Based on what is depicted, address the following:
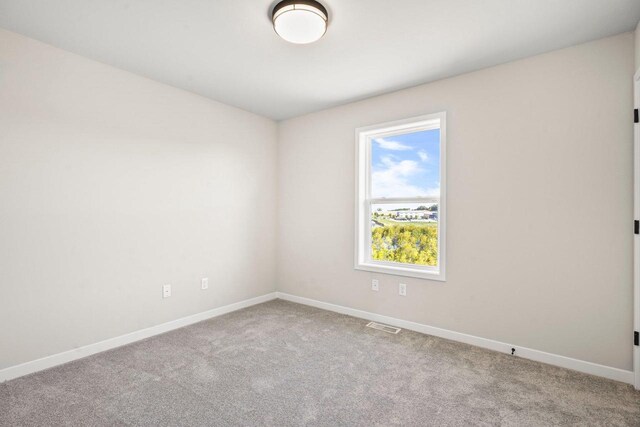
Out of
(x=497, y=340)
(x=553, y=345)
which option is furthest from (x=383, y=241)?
(x=553, y=345)

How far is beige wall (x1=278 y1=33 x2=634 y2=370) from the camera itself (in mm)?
2340

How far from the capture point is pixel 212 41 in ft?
8.06

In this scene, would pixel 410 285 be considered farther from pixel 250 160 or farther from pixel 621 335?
pixel 250 160

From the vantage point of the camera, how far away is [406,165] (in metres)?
3.53

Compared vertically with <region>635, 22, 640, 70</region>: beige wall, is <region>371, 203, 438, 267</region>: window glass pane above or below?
below

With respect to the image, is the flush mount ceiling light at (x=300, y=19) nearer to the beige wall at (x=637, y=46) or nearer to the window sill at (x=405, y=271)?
the beige wall at (x=637, y=46)

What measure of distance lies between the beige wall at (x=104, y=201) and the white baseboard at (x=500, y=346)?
1.53 m

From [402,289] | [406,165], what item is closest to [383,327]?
[402,289]

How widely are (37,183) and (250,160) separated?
2.18 metres

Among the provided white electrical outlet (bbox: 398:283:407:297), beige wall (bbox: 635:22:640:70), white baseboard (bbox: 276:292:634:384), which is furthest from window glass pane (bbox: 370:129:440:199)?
beige wall (bbox: 635:22:640:70)

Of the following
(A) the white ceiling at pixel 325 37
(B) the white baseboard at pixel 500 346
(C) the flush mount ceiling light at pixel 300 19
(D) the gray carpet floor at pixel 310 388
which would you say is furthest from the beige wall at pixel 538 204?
(C) the flush mount ceiling light at pixel 300 19

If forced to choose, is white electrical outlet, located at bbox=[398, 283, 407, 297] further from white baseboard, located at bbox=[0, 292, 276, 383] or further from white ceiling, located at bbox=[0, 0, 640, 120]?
white ceiling, located at bbox=[0, 0, 640, 120]

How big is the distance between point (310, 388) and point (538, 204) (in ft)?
7.56

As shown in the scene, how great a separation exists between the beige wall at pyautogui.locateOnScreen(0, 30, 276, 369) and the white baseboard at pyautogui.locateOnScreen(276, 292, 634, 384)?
60.2 inches
